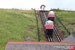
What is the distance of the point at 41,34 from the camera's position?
32688mm

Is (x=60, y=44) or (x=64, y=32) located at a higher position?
(x=60, y=44)

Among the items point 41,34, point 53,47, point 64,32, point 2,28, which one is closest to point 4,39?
point 2,28

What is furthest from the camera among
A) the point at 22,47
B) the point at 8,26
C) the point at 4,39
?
the point at 8,26

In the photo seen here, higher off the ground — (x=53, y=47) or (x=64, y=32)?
(x=53, y=47)

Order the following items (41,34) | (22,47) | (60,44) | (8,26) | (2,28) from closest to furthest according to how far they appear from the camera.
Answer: (22,47) < (60,44) < (2,28) < (8,26) < (41,34)

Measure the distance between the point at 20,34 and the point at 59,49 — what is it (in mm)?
→ 17185

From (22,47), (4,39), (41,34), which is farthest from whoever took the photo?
(41,34)

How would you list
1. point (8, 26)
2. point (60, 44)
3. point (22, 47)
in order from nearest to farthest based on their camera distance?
point (22, 47) < point (60, 44) < point (8, 26)

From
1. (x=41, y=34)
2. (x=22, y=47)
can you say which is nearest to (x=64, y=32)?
(x=41, y=34)

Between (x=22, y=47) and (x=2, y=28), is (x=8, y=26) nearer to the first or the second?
(x=2, y=28)

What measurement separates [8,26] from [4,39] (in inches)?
269

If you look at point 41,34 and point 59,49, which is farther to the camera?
point 41,34

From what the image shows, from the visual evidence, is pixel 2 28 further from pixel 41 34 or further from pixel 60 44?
pixel 60 44

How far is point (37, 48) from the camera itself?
13.2m
